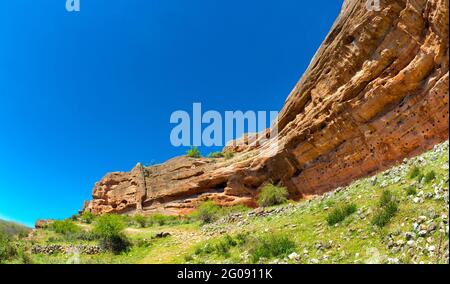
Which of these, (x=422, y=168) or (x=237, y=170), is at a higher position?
(x=237, y=170)

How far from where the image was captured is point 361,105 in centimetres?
1983

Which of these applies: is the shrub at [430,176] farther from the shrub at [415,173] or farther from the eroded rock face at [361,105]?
the eroded rock face at [361,105]

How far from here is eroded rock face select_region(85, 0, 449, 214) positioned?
16.1 meters

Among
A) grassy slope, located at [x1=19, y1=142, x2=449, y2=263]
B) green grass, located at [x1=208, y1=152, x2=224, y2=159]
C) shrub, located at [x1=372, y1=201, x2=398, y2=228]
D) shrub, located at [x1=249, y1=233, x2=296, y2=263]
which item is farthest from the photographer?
green grass, located at [x1=208, y1=152, x2=224, y2=159]

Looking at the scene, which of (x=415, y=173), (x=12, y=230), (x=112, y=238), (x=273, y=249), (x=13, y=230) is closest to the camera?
(x=273, y=249)

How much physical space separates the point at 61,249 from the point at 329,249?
509 inches

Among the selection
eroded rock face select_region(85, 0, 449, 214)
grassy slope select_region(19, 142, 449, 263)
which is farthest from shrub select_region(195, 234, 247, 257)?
eroded rock face select_region(85, 0, 449, 214)

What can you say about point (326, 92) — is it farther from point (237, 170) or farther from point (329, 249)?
point (329, 249)

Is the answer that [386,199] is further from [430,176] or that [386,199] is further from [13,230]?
[13,230]

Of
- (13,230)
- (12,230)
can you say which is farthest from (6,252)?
(13,230)

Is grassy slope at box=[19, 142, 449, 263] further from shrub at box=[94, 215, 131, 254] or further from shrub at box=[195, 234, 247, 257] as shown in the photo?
shrub at box=[94, 215, 131, 254]
